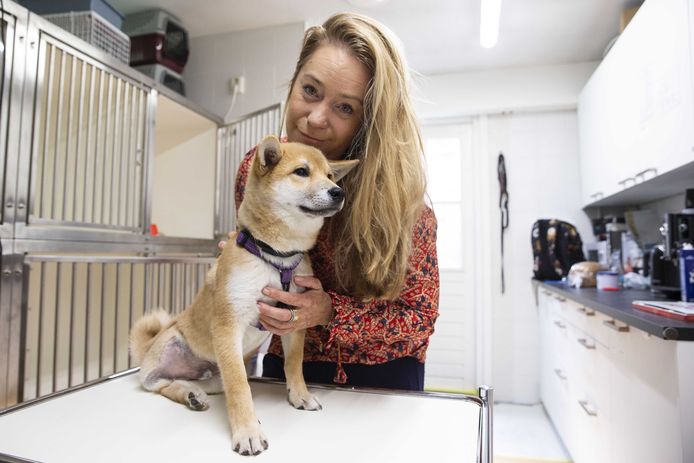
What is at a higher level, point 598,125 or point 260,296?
point 598,125

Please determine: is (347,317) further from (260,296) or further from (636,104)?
(636,104)

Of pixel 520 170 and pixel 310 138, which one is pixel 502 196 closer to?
pixel 520 170

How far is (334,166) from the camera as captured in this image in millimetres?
943

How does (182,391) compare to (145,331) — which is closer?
(182,391)

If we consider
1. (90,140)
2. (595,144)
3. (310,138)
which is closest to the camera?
(310,138)

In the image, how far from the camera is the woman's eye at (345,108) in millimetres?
972

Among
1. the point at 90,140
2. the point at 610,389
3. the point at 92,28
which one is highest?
the point at 92,28

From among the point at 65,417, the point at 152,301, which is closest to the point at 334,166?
the point at 65,417

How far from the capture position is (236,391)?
2.39ft

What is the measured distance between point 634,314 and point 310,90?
1.30 metres

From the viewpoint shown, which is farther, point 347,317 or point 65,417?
point 347,317

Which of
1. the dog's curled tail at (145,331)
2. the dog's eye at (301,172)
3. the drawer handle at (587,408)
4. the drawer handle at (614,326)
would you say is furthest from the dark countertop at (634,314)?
the dog's curled tail at (145,331)

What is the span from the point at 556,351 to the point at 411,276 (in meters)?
2.20

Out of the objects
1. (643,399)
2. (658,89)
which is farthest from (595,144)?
(643,399)
